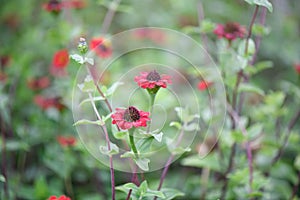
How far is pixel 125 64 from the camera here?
2.23 meters

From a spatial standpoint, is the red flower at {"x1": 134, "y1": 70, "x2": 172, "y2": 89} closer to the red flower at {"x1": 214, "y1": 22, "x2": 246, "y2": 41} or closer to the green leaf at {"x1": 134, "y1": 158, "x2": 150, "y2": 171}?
the green leaf at {"x1": 134, "y1": 158, "x2": 150, "y2": 171}

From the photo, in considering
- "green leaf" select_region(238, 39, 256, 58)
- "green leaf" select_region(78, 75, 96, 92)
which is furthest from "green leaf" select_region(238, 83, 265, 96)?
"green leaf" select_region(78, 75, 96, 92)

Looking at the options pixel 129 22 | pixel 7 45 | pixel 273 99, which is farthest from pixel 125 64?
pixel 273 99

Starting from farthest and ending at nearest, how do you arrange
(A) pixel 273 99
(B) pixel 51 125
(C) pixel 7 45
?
(C) pixel 7 45
(B) pixel 51 125
(A) pixel 273 99

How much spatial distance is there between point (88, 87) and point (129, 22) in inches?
64.6

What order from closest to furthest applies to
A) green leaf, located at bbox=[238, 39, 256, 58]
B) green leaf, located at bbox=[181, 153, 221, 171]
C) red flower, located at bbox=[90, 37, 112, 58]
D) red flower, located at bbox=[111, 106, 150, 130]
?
red flower, located at bbox=[111, 106, 150, 130] < green leaf, located at bbox=[238, 39, 256, 58] < green leaf, located at bbox=[181, 153, 221, 171] < red flower, located at bbox=[90, 37, 112, 58]

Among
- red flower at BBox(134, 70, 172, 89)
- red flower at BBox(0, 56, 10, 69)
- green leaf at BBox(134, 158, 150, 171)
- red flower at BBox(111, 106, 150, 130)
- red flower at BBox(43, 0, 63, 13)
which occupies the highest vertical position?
red flower at BBox(43, 0, 63, 13)

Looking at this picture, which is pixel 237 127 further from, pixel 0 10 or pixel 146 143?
pixel 0 10

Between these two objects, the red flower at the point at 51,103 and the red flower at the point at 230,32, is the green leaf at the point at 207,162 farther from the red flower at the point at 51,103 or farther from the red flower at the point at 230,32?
the red flower at the point at 51,103

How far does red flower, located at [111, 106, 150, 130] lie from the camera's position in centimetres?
83

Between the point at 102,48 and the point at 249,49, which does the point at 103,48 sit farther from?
the point at 249,49

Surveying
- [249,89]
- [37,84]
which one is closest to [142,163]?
[249,89]

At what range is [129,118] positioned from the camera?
2.78 ft

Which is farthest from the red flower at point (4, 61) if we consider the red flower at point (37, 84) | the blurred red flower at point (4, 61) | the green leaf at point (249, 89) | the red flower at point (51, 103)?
the green leaf at point (249, 89)
